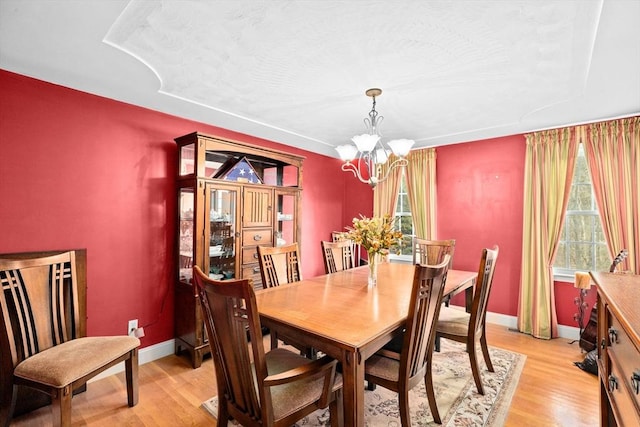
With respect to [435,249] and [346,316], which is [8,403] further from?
[435,249]

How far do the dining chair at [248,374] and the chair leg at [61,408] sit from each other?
0.88 meters

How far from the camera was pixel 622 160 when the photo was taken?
9.89 ft

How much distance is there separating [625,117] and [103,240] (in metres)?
5.14

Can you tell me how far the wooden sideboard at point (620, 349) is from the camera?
930mm

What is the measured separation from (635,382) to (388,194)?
3.91m

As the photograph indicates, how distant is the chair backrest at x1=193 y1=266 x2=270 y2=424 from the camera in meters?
1.22

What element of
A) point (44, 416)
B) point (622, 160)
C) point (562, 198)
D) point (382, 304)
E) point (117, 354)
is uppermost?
point (622, 160)

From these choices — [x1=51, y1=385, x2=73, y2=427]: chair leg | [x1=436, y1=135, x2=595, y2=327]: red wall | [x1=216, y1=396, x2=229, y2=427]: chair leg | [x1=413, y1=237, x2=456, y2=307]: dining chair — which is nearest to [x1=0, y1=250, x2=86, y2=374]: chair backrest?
[x1=51, y1=385, x2=73, y2=427]: chair leg

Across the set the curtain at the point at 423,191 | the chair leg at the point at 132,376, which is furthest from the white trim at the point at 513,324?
the chair leg at the point at 132,376

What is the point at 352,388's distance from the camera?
4.43ft

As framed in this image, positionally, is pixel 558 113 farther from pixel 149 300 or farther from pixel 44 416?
pixel 44 416

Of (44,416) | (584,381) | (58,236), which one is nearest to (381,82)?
(58,236)

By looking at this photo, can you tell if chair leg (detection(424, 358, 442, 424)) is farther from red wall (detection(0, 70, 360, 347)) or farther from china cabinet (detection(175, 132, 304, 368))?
red wall (detection(0, 70, 360, 347))

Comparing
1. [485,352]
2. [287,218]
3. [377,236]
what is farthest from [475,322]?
[287,218]
